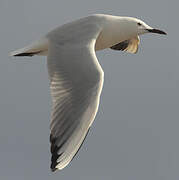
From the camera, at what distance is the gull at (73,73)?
22.7ft

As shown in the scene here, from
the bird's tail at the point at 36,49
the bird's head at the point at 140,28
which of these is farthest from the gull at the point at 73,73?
the bird's head at the point at 140,28

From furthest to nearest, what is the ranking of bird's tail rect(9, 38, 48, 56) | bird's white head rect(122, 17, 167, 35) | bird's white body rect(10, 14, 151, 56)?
bird's white head rect(122, 17, 167, 35) → bird's tail rect(9, 38, 48, 56) → bird's white body rect(10, 14, 151, 56)

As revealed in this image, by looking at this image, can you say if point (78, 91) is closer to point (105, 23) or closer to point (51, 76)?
point (51, 76)

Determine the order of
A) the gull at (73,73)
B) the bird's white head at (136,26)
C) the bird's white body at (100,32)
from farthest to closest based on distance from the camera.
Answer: the bird's white head at (136,26)
the bird's white body at (100,32)
the gull at (73,73)

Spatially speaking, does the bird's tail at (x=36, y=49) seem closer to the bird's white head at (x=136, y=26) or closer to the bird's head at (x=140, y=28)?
the bird's white head at (x=136, y=26)

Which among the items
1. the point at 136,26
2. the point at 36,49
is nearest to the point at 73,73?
the point at 36,49

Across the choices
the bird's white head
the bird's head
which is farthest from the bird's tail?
the bird's head

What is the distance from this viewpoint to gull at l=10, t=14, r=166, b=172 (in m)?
6.92

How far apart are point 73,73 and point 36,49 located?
1266 millimetres

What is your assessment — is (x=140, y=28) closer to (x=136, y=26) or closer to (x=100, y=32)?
(x=136, y=26)

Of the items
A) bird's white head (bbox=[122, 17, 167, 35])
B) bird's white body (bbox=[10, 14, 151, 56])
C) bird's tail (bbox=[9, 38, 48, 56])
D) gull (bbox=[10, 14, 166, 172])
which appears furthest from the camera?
bird's white head (bbox=[122, 17, 167, 35])

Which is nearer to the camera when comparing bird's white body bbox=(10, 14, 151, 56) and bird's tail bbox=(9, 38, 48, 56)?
bird's white body bbox=(10, 14, 151, 56)

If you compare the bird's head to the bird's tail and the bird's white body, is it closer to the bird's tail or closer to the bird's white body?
the bird's white body

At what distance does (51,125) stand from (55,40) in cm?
160
